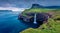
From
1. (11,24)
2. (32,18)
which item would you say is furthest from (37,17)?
(11,24)

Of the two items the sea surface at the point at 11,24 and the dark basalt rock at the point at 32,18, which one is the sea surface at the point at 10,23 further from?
the dark basalt rock at the point at 32,18

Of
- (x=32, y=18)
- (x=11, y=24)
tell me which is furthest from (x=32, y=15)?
(x=11, y=24)

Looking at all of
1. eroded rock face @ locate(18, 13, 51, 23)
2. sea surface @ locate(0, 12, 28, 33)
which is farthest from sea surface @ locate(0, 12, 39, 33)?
eroded rock face @ locate(18, 13, 51, 23)

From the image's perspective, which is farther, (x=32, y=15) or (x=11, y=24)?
(x=32, y=15)

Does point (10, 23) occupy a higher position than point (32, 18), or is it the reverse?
point (32, 18)

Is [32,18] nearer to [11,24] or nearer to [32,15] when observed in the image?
[32,15]

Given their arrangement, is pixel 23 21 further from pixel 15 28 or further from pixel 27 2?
pixel 27 2

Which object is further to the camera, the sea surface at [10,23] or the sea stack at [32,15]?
the sea stack at [32,15]

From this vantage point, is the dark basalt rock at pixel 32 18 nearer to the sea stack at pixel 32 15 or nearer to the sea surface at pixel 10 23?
the sea stack at pixel 32 15

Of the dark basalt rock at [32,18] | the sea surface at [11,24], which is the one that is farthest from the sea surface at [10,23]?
the dark basalt rock at [32,18]

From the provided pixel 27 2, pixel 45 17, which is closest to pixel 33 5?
pixel 27 2
